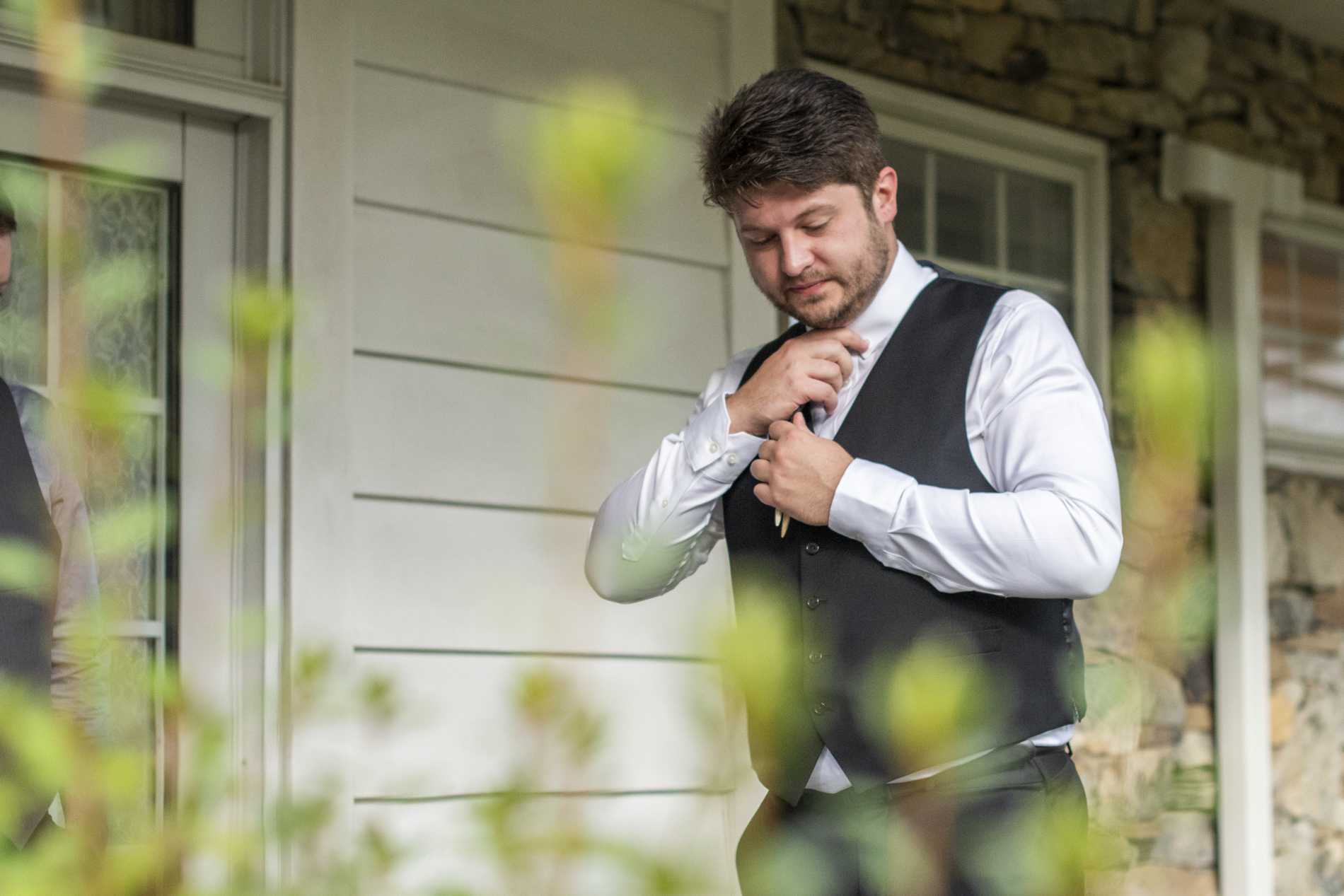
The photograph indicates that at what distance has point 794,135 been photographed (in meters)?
1.33

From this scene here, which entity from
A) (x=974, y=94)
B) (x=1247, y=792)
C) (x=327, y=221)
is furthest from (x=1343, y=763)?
(x=327, y=221)

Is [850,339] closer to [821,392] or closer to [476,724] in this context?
[821,392]

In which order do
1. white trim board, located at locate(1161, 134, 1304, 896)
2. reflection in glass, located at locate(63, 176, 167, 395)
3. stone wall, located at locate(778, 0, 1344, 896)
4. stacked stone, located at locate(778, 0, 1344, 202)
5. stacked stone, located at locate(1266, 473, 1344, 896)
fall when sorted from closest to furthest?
reflection in glass, located at locate(63, 176, 167, 395) < stacked stone, located at locate(778, 0, 1344, 202) < stone wall, located at locate(778, 0, 1344, 896) < white trim board, located at locate(1161, 134, 1304, 896) < stacked stone, located at locate(1266, 473, 1344, 896)

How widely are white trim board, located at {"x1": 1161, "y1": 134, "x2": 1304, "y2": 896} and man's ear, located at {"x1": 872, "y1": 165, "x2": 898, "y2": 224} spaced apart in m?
2.36

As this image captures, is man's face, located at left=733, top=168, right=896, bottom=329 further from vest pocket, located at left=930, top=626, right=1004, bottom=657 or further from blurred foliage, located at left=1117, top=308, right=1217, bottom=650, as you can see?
blurred foliage, located at left=1117, top=308, right=1217, bottom=650

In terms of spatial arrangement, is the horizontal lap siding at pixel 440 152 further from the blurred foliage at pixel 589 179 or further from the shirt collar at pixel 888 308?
the blurred foliage at pixel 589 179

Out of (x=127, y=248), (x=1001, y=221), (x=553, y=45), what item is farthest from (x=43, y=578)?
(x=1001, y=221)

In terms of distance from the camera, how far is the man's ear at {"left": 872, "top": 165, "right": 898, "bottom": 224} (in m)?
1.41

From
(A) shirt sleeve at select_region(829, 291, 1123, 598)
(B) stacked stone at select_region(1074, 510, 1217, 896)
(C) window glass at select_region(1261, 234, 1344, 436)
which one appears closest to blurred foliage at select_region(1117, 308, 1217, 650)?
(B) stacked stone at select_region(1074, 510, 1217, 896)

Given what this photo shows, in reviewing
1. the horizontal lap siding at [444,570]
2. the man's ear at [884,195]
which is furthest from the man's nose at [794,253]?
the horizontal lap siding at [444,570]

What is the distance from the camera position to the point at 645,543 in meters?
1.43

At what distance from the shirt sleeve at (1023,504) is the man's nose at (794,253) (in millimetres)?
220

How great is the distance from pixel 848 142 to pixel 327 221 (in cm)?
123

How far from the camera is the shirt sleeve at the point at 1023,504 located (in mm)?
1194
